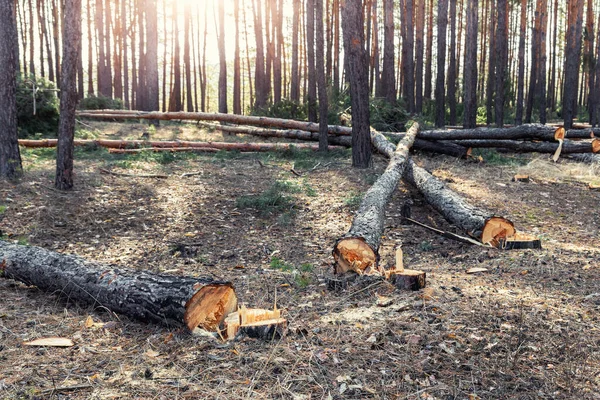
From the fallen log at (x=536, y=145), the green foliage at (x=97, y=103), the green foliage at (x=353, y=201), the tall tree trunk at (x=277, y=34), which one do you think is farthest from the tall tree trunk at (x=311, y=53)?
the green foliage at (x=97, y=103)

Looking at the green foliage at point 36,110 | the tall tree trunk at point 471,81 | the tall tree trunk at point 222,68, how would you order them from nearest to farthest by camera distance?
the green foliage at point 36,110 → the tall tree trunk at point 471,81 → the tall tree trunk at point 222,68

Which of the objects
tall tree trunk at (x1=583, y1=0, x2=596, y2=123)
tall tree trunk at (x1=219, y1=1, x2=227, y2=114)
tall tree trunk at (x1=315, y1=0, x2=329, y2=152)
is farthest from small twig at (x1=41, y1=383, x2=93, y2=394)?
tall tree trunk at (x1=583, y1=0, x2=596, y2=123)

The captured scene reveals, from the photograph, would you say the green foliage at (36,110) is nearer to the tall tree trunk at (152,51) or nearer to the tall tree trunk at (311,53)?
the tall tree trunk at (152,51)

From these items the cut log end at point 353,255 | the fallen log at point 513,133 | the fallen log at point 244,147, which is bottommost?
the cut log end at point 353,255

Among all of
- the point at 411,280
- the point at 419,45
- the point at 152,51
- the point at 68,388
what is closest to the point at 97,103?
the point at 152,51

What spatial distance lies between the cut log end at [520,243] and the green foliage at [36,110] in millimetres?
11789

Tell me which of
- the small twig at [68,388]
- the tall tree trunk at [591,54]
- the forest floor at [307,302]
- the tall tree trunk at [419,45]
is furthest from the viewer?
the tall tree trunk at [591,54]

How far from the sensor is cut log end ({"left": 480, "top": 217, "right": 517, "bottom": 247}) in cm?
570

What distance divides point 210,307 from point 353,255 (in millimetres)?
1623

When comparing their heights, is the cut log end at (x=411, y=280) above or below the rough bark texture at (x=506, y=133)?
below

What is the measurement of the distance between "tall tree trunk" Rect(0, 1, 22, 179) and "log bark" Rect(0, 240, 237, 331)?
4.42 m

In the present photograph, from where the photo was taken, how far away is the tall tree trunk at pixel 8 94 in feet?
27.1

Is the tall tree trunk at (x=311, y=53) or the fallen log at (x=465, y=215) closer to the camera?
the fallen log at (x=465, y=215)

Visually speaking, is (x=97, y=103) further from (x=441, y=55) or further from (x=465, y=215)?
(x=465, y=215)
